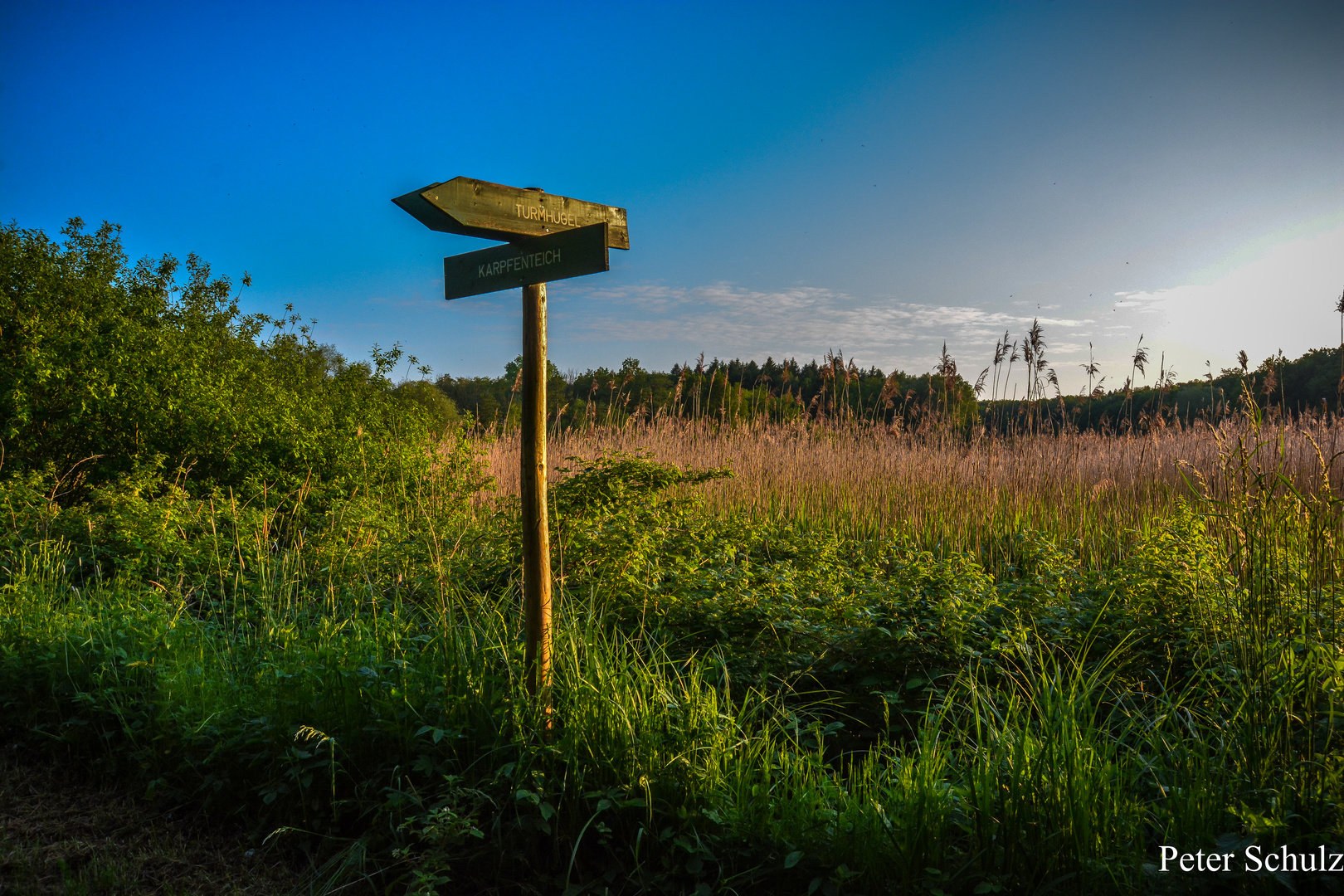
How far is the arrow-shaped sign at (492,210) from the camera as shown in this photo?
2.74m

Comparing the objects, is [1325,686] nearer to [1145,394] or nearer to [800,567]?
[800,567]

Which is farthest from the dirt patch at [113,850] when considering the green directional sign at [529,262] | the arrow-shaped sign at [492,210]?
the arrow-shaped sign at [492,210]

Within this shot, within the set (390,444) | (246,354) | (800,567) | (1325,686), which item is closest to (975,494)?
(800,567)

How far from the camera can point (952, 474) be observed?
7.12 m

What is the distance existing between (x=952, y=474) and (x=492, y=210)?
18.1ft

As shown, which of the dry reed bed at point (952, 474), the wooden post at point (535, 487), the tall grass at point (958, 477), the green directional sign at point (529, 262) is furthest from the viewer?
the dry reed bed at point (952, 474)

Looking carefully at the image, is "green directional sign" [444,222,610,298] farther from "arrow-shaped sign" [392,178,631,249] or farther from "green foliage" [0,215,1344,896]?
"green foliage" [0,215,1344,896]

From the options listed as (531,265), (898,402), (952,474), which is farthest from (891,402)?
(531,265)

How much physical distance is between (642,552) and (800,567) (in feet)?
4.53

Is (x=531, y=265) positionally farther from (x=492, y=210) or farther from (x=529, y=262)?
(x=492, y=210)

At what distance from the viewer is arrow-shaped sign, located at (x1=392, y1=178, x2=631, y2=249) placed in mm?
2740

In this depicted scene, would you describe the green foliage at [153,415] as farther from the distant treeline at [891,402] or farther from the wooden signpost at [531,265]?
the wooden signpost at [531,265]

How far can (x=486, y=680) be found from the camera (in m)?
2.91

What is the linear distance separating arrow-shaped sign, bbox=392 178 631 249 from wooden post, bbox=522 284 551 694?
0.24 m
